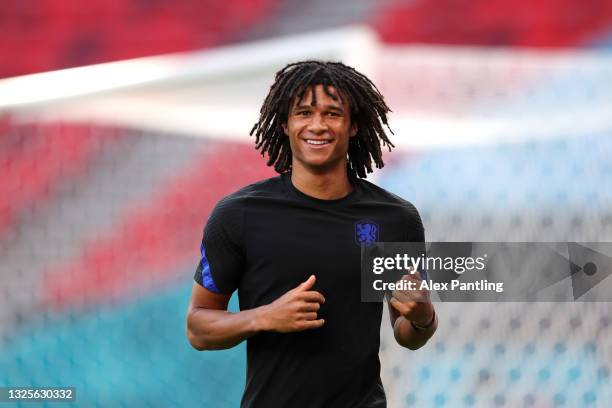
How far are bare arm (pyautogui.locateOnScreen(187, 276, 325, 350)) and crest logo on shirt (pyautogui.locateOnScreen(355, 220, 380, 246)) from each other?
20 centimetres

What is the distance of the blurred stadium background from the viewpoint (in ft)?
12.2

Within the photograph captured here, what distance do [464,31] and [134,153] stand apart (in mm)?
1476

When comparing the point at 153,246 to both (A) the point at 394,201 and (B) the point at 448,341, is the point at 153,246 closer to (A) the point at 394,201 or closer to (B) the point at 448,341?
(B) the point at 448,341

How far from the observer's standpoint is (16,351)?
12.5 feet

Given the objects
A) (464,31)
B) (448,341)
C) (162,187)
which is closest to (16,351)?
(162,187)

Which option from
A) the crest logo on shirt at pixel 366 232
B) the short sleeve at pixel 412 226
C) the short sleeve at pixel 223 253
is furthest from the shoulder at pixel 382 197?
the short sleeve at pixel 223 253

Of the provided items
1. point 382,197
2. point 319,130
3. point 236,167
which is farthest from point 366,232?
point 236,167

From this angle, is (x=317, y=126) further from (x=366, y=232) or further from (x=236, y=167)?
(x=236, y=167)

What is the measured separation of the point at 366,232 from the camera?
2.25 metres

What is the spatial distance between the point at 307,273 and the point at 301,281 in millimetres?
24

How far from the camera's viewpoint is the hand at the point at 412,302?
6.94 ft

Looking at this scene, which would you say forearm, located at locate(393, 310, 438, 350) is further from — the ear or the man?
the ear

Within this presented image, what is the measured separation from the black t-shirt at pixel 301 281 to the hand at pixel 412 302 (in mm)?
110

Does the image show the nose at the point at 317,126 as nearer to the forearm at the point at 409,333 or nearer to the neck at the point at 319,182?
the neck at the point at 319,182
